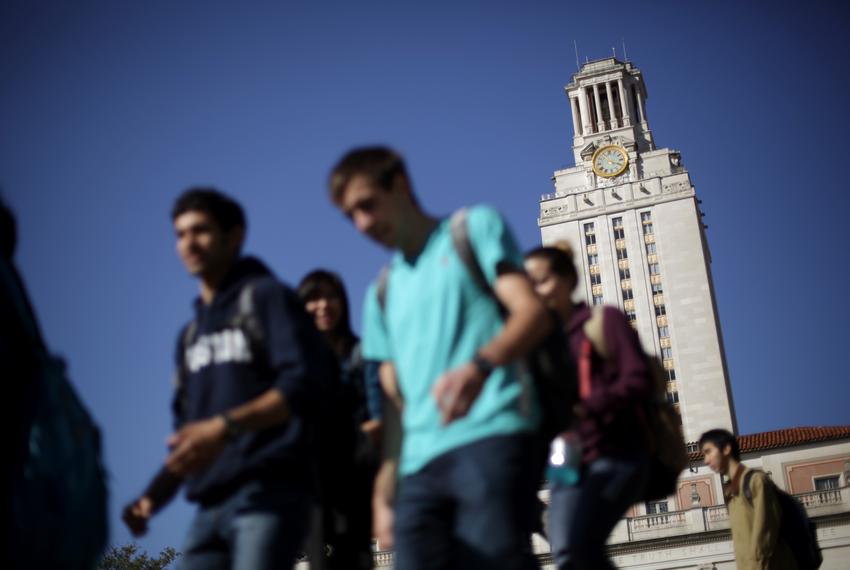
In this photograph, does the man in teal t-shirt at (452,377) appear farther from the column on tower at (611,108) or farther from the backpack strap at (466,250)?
the column on tower at (611,108)

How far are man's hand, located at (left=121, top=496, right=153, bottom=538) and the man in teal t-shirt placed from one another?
0.92 meters

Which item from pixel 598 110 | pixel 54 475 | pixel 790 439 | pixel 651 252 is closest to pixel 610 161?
pixel 598 110

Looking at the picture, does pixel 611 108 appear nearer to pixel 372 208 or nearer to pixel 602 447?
pixel 602 447

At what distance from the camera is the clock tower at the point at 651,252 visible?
80.3 meters

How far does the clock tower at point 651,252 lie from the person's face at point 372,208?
77021 mm

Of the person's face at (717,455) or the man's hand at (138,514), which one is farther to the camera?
the person's face at (717,455)

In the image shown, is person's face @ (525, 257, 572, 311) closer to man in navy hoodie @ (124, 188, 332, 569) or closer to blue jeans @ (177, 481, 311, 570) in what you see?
man in navy hoodie @ (124, 188, 332, 569)

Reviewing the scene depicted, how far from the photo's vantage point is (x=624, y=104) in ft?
317

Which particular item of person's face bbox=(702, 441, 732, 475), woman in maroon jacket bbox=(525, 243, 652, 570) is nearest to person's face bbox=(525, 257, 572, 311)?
woman in maroon jacket bbox=(525, 243, 652, 570)

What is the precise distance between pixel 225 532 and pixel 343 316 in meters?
2.48

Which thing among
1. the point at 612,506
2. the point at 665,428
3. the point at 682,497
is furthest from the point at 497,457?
the point at 682,497

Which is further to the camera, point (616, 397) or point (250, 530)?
point (616, 397)

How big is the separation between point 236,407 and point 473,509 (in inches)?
36.8

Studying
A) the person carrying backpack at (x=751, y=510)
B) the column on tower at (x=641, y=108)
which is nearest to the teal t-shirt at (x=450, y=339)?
the person carrying backpack at (x=751, y=510)
